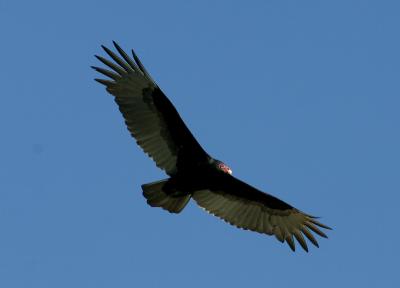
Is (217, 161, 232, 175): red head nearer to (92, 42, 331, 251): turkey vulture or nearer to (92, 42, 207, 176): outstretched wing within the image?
(92, 42, 331, 251): turkey vulture

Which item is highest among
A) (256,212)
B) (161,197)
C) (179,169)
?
(256,212)

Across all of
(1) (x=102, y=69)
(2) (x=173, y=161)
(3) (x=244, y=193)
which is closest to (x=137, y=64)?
(1) (x=102, y=69)

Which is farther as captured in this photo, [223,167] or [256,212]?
[256,212]

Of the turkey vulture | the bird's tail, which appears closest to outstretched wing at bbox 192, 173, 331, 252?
the turkey vulture

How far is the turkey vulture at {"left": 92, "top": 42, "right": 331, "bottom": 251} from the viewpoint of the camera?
15.1m

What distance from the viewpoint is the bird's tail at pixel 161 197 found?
591 inches

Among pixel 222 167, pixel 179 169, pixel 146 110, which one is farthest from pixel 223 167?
pixel 146 110

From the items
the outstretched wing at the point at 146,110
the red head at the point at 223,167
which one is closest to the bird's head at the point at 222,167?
the red head at the point at 223,167

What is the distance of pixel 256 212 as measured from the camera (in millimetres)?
15875

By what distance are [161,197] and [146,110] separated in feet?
4.21

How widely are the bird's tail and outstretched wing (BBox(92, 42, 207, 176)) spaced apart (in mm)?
284

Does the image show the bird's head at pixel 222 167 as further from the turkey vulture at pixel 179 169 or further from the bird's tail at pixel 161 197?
the bird's tail at pixel 161 197

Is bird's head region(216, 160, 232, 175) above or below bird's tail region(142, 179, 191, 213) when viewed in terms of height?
above

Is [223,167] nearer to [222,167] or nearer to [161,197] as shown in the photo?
[222,167]
